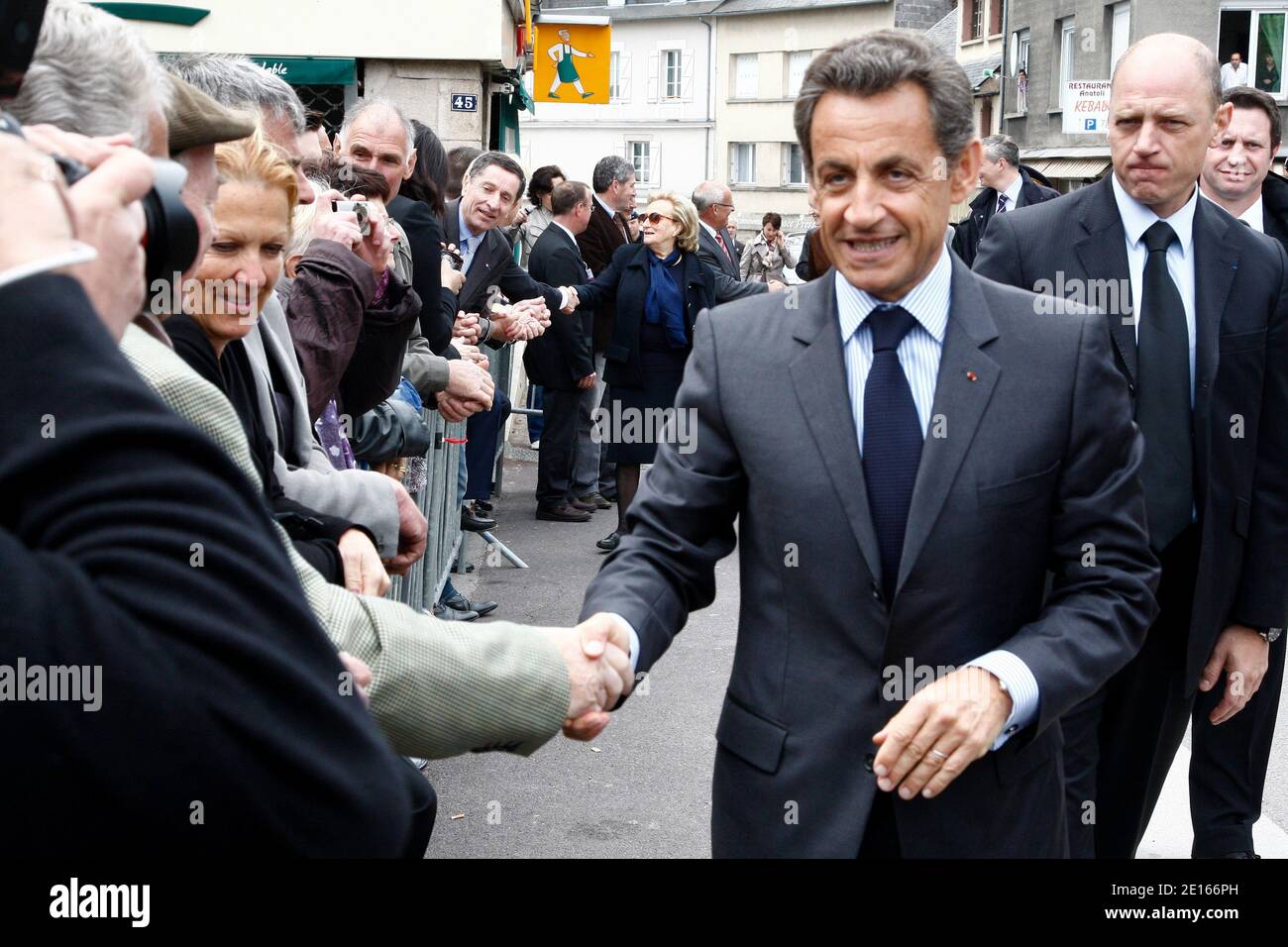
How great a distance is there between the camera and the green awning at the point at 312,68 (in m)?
14.8

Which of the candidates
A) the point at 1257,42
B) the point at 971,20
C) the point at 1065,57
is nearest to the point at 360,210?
the point at 1257,42

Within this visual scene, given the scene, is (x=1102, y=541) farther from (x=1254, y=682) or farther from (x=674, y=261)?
(x=674, y=261)

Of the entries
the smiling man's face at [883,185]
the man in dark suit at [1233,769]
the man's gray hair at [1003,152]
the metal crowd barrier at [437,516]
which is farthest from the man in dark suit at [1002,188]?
the smiling man's face at [883,185]

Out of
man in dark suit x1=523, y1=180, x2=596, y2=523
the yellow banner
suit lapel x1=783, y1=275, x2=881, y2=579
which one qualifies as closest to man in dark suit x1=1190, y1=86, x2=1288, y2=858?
suit lapel x1=783, y1=275, x2=881, y2=579

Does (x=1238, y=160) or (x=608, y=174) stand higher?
(x=608, y=174)

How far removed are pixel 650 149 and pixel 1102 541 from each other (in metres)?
63.1

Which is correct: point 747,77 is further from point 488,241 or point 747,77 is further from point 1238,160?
point 1238,160

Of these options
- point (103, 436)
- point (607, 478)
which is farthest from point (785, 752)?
point (607, 478)

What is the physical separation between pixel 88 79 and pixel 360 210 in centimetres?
315

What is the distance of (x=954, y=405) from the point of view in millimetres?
2582

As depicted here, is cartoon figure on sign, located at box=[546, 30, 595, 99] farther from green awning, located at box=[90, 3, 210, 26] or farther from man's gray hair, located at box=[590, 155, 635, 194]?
man's gray hair, located at box=[590, 155, 635, 194]

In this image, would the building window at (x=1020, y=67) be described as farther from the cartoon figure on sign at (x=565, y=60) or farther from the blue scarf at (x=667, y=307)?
the blue scarf at (x=667, y=307)
